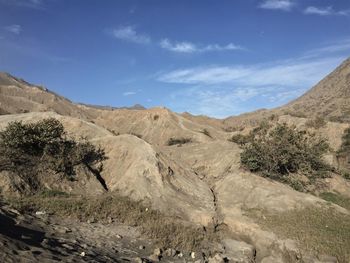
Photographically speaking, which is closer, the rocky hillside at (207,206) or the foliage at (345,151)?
the rocky hillside at (207,206)

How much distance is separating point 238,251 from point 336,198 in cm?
867

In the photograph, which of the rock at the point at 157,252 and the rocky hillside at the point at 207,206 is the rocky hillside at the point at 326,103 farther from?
the rock at the point at 157,252

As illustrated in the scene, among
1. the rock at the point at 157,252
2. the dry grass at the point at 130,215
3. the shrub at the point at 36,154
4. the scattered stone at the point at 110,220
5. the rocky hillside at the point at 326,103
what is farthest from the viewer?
the rocky hillside at the point at 326,103

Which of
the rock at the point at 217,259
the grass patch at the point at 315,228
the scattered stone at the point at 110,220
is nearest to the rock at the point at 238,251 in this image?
the rock at the point at 217,259

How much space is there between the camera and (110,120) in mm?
49844

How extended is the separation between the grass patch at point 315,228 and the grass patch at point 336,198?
353cm

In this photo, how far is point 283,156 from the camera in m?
19.6

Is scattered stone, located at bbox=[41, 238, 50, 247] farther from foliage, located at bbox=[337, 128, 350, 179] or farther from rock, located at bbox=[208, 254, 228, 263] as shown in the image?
foliage, located at bbox=[337, 128, 350, 179]

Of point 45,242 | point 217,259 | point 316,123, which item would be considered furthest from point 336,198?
point 316,123

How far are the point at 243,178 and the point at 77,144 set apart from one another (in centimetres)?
724

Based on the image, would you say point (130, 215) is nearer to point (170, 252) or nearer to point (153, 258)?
point (170, 252)

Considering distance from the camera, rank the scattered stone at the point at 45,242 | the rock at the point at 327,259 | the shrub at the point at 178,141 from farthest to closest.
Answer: the shrub at the point at 178,141
the rock at the point at 327,259
the scattered stone at the point at 45,242

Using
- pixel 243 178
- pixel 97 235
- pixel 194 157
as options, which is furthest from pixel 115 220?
pixel 194 157

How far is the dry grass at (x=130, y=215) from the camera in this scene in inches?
451
